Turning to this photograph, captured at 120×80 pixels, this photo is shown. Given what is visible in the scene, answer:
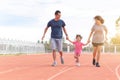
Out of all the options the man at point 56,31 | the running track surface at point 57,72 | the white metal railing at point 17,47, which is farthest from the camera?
the white metal railing at point 17,47

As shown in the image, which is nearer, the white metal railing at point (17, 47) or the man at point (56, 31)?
the man at point (56, 31)

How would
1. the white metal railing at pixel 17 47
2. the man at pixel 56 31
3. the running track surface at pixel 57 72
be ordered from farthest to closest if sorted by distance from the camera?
the white metal railing at pixel 17 47 < the man at pixel 56 31 < the running track surface at pixel 57 72

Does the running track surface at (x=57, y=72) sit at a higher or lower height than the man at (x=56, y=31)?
lower

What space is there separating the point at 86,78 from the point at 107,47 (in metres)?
57.5

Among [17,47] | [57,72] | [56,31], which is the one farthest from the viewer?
[17,47]

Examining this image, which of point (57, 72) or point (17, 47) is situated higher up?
point (17, 47)

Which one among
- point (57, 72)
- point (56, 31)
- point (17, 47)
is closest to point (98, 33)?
point (56, 31)

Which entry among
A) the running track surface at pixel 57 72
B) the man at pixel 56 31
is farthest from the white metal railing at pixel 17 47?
the running track surface at pixel 57 72

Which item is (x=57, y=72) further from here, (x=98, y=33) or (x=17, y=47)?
(x=17, y=47)

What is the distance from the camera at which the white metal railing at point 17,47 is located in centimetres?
4862

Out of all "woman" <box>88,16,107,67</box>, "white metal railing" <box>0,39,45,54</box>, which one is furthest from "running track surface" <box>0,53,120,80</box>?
"white metal railing" <box>0,39,45,54</box>

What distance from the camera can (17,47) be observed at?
179ft

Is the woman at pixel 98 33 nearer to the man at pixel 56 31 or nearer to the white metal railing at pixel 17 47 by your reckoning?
the man at pixel 56 31

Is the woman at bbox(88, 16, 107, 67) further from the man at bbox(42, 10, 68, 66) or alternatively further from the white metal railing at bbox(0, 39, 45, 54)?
the white metal railing at bbox(0, 39, 45, 54)
